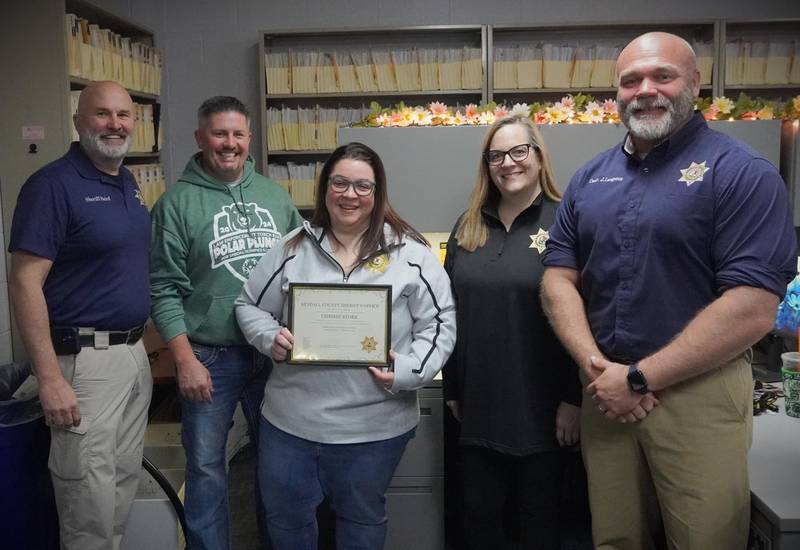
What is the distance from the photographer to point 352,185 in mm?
1933

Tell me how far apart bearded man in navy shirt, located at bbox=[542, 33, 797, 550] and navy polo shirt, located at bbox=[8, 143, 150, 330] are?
1.33 metres

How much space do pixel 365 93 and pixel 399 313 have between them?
309 centimetres

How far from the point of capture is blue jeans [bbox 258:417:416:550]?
6.26ft

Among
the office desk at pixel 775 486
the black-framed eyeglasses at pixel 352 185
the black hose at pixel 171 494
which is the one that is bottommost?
the black hose at pixel 171 494

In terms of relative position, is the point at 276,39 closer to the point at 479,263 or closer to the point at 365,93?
the point at 365,93

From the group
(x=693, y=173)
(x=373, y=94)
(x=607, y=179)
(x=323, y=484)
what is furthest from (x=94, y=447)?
(x=373, y=94)

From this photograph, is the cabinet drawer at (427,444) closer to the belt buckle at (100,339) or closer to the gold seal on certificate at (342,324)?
the gold seal on certificate at (342,324)

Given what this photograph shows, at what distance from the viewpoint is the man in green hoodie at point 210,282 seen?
7.13ft

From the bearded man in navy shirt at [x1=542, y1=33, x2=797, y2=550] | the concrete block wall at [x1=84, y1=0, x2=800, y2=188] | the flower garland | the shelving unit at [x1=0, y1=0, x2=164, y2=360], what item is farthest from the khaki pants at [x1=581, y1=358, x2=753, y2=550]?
the concrete block wall at [x1=84, y1=0, x2=800, y2=188]

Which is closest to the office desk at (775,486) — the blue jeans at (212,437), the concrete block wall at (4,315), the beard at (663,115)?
the beard at (663,115)

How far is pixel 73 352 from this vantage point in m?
2.05

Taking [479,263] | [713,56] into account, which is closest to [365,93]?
[713,56]

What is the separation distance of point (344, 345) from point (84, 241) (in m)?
0.84

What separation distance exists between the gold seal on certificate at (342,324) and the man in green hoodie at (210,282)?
0.38 meters
